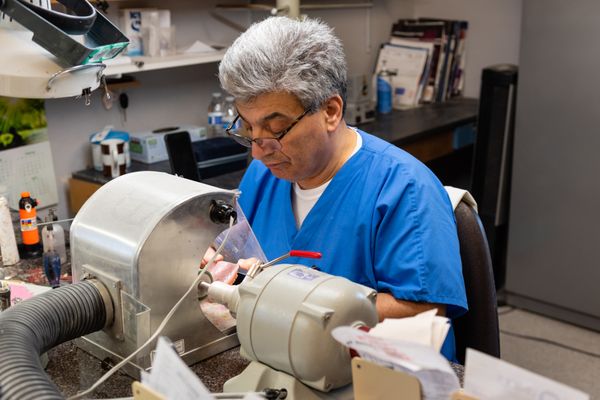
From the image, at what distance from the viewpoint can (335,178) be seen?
158 centimetres

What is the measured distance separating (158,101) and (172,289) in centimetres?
216

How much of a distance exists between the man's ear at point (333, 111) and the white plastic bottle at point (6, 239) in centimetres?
94

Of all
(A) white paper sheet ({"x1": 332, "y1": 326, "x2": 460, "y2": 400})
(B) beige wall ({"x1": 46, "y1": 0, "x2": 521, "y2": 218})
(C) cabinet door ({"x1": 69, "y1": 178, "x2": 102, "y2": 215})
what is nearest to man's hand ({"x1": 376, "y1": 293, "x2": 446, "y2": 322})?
(A) white paper sheet ({"x1": 332, "y1": 326, "x2": 460, "y2": 400})

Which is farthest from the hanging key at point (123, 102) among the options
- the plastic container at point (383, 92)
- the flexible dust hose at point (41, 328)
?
the flexible dust hose at point (41, 328)

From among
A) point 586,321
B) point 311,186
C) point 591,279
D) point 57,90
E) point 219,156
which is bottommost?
point 586,321

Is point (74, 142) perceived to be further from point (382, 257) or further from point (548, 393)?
point (548, 393)

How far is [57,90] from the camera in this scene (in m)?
1.16

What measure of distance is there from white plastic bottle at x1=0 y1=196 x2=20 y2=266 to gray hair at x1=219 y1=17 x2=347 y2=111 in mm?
807

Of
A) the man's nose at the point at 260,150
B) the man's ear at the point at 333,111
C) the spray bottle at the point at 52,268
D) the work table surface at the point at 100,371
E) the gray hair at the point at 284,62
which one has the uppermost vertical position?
the gray hair at the point at 284,62

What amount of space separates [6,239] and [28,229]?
0.30 feet

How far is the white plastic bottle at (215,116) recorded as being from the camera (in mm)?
3271

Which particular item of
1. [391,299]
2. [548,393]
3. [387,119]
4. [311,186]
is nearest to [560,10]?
[387,119]

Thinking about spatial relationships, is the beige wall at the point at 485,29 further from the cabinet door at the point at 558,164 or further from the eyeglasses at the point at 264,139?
the eyeglasses at the point at 264,139

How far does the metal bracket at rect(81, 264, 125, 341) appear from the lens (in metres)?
1.23
